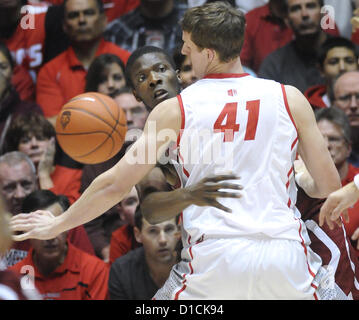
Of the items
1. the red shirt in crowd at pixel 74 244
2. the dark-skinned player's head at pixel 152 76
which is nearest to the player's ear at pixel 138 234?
the red shirt in crowd at pixel 74 244

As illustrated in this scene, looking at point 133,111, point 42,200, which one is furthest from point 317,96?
point 42,200

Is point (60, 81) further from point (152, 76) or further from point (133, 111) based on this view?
point (152, 76)

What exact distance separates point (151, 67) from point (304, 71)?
2.70 metres

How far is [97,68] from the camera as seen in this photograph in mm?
6516

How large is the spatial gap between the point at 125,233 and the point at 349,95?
2227mm

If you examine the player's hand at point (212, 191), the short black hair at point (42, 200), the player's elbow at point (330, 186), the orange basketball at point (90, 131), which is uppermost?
the player's hand at point (212, 191)

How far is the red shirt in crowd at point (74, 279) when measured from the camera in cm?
520

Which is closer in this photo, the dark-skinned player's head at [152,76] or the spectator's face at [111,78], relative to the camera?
the dark-skinned player's head at [152,76]

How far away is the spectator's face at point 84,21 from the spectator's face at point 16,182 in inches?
60.3

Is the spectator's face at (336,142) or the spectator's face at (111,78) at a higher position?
the spectator's face at (111,78)

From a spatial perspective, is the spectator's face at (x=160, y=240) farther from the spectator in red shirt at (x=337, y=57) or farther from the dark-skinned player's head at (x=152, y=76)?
the spectator in red shirt at (x=337, y=57)

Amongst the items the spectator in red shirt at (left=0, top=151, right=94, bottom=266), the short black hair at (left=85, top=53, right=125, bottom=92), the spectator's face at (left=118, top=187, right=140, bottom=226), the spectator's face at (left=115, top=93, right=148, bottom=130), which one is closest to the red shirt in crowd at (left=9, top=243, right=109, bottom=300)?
the spectator's face at (left=118, top=187, right=140, bottom=226)

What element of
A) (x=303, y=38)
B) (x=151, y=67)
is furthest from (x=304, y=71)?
(x=151, y=67)

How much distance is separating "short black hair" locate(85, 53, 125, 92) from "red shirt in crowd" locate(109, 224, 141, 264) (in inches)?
56.6
